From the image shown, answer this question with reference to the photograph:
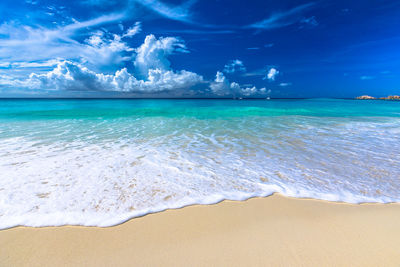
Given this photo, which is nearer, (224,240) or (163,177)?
(224,240)

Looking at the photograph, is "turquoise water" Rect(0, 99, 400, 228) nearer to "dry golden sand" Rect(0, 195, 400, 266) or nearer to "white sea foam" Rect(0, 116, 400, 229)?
"white sea foam" Rect(0, 116, 400, 229)

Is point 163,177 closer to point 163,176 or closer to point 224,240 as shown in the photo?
point 163,176

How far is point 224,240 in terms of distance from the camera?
2.36m

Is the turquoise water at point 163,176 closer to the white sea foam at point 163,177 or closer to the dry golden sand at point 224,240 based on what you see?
the white sea foam at point 163,177

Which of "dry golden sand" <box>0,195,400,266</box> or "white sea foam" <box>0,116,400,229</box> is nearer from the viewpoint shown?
"dry golden sand" <box>0,195,400,266</box>

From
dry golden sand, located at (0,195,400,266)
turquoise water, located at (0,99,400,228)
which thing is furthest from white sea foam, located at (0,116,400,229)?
dry golden sand, located at (0,195,400,266)

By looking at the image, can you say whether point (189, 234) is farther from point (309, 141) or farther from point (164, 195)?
point (309, 141)

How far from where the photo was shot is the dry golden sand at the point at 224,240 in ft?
6.83

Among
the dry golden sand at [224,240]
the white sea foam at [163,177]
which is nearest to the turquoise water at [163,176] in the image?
the white sea foam at [163,177]

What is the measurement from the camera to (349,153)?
5.89 metres

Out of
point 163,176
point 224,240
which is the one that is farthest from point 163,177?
point 224,240

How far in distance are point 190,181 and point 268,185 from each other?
173cm

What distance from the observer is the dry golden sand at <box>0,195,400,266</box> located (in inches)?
82.0

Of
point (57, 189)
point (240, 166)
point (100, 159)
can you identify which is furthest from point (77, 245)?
point (240, 166)
